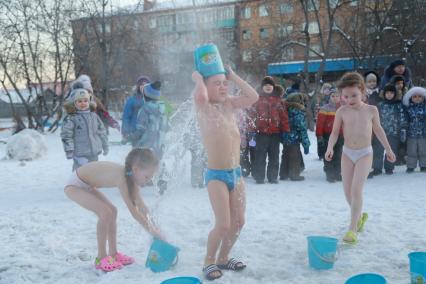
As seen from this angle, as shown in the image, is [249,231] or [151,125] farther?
[151,125]

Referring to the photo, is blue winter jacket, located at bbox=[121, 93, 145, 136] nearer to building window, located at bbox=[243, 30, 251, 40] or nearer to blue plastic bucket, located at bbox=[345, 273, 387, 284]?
blue plastic bucket, located at bbox=[345, 273, 387, 284]

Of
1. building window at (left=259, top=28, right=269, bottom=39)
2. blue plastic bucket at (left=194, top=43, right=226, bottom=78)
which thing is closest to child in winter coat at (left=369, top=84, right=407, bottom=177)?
blue plastic bucket at (left=194, top=43, right=226, bottom=78)

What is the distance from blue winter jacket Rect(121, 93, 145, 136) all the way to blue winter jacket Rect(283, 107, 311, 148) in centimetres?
257

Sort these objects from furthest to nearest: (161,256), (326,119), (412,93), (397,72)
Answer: (397,72), (412,93), (326,119), (161,256)

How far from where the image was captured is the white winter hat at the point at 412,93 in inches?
297

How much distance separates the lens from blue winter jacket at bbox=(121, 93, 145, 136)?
7172mm

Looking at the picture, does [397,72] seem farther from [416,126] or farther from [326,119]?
[326,119]

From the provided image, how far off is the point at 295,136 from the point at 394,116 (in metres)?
1.88

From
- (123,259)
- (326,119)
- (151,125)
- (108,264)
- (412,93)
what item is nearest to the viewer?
(108,264)

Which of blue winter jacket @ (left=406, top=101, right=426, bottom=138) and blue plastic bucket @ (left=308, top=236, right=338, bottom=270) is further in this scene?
blue winter jacket @ (left=406, top=101, right=426, bottom=138)

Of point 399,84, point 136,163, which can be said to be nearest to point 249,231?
point 136,163

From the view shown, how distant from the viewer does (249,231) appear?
15.1 feet

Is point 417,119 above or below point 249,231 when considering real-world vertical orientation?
above

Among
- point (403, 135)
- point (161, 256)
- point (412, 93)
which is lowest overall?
point (161, 256)
